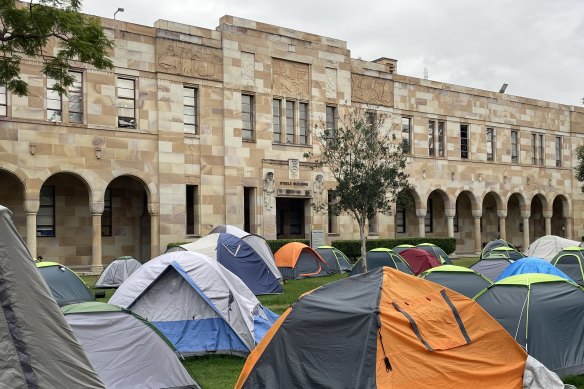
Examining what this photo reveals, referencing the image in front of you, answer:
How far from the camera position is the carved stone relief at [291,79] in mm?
29656

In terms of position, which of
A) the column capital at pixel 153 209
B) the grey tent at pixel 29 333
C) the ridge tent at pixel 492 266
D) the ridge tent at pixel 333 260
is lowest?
the ridge tent at pixel 333 260

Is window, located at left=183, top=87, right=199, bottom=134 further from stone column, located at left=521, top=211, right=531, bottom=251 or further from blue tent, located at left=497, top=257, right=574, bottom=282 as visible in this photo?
stone column, located at left=521, top=211, right=531, bottom=251

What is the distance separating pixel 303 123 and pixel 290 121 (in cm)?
65

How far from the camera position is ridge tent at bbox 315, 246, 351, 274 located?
25.3 metres

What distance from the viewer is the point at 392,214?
33281 millimetres

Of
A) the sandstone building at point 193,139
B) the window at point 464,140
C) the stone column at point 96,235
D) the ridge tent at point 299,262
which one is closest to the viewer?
the ridge tent at point 299,262

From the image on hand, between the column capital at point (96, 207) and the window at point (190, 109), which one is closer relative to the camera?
the column capital at point (96, 207)

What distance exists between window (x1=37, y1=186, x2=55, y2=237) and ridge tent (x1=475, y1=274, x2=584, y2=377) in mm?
19646

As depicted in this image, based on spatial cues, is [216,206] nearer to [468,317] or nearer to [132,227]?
[132,227]

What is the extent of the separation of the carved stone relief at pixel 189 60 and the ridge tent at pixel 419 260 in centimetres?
1087

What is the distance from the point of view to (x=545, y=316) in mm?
9492

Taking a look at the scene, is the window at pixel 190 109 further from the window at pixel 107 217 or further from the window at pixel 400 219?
the window at pixel 400 219

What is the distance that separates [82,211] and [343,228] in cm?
1171

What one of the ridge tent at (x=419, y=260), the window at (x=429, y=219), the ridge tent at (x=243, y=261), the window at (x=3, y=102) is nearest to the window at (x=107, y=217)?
the window at (x=3, y=102)
